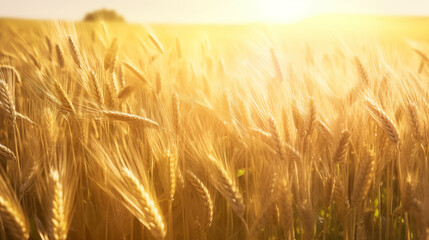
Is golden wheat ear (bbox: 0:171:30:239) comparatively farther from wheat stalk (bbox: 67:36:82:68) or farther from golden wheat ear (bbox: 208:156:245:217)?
wheat stalk (bbox: 67:36:82:68)

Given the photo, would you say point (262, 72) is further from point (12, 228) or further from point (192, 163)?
point (12, 228)

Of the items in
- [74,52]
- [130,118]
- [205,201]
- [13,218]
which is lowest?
[205,201]

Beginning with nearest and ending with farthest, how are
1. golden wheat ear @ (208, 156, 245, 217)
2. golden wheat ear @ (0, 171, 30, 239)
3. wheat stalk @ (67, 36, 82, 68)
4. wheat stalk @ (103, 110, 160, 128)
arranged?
golden wheat ear @ (0, 171, 30, 239) < golden wheat ear @ (208, 156, 245, 217) < wheat stalk @ (103, 110, 160, 128) < wheat stalk @ (67, 36, 82, 68)

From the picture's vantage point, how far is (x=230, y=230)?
1.60m

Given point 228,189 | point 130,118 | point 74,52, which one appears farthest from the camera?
point 74,52

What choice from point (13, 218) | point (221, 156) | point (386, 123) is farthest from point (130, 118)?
point (386, 123)

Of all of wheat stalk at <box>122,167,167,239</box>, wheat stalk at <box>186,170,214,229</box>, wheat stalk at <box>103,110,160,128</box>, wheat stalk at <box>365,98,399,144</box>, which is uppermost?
wheat stalk at <box>103,110,160,128</box>

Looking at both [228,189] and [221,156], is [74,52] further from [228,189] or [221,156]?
[228,189]

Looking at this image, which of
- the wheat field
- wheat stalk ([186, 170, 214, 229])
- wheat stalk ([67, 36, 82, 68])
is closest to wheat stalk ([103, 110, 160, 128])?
the wheat field

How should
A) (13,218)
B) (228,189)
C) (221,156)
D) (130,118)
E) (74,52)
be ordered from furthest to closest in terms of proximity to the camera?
1. (74,52)
2. (221,156)
3. (130,118)
4. (228,189)
5. (13,218)

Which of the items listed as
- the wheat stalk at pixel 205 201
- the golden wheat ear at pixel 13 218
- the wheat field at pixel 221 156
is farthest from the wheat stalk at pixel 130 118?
the golden wheat ear at pixel 13 218

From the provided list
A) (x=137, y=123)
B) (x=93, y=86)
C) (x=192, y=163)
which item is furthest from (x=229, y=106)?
(x=93, y=86)

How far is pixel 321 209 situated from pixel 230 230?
1.45ft

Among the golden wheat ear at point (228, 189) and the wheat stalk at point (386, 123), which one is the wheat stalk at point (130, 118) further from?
the wheat stalk at point (386, 123)
